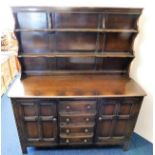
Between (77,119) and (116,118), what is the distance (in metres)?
0.41

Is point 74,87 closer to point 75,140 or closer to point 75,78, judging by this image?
point 75,78

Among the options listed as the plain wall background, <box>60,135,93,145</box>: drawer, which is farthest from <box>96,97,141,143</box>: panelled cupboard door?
the plain wall background

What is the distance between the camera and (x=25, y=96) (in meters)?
1.55

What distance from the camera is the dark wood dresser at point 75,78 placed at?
164cm

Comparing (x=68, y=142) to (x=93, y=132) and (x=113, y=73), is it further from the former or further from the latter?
(x=113, y=73)

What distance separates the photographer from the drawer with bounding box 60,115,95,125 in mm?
1725

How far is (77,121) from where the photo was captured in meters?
1.76

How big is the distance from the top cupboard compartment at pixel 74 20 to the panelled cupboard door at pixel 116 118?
76 cm

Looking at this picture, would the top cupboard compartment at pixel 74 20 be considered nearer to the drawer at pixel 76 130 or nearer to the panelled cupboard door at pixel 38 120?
the panelled cupboard door at pixel 38 120

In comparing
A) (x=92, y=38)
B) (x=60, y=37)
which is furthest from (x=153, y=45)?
(x=60, y=37)

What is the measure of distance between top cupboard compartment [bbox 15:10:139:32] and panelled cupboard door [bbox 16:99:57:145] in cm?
77

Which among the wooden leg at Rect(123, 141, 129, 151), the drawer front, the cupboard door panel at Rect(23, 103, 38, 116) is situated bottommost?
the wooden leg at Rect(123, 141, 129, 151)

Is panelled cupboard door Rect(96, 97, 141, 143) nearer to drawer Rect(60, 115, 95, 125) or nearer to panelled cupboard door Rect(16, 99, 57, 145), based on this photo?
drawer Rect(60, 115, 95, 125)

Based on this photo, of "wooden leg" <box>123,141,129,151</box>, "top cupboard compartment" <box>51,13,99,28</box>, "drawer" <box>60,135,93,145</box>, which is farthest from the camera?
"wooden leg" <box>123,141,129,151</box>
